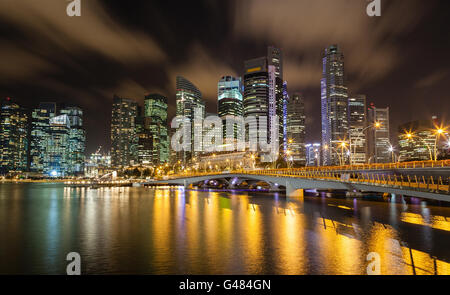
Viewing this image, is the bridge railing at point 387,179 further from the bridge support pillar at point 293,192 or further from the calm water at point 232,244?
the calm water at point 232,244

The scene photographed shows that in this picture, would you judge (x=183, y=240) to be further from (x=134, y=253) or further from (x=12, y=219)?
(x=12, y=219)

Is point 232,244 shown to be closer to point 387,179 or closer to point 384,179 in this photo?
point 384,179

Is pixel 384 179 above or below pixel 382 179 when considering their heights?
above

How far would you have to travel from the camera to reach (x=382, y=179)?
222ft

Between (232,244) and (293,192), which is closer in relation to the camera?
(232,244)

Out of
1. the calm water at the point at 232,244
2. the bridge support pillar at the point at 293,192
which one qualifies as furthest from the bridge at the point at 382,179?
the calm water at the point at 232,244

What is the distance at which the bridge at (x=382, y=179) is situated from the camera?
146ft

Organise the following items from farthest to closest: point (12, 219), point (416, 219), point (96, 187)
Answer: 1. point (96, 187)
2. point (12, 219)
3. point (416, 219)

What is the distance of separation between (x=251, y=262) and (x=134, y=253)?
11.0 metres

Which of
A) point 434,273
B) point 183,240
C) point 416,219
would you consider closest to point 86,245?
point 183,240

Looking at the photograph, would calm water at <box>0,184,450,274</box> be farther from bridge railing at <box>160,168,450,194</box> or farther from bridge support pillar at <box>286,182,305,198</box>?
bridge support pillar at <box>286,182,305,198</box>

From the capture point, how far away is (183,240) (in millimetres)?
36594

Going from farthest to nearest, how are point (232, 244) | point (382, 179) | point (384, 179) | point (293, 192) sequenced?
point (293, 192) → point (382, 179) → point (384, 179) → point (232, 244)

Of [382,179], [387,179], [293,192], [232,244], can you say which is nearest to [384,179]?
[382,179]
